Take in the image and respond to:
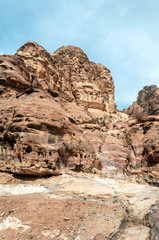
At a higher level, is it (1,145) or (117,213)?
(1,145)

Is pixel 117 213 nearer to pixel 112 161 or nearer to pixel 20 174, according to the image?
pixel 20 174

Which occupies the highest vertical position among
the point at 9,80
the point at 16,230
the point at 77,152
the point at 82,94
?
the point at 82,94

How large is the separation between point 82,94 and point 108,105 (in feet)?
53.1

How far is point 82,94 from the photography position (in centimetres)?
4800

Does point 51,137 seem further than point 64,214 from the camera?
Yes

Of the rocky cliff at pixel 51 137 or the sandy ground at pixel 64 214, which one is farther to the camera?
the rocky cliff at pixel 51 137

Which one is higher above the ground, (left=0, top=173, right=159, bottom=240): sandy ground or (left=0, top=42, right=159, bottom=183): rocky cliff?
(left=0, top=42, right=159, bottom=183): rocky cliff

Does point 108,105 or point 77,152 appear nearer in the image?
point 77,152

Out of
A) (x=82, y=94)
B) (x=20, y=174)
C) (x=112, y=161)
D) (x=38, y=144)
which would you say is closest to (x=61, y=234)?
(x=20, y=174)

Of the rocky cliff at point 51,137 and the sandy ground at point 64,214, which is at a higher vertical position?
the rocky cliff at point 51,137

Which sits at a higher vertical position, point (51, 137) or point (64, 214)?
point (51, 137)

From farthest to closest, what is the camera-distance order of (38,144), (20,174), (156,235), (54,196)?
(38,144) < (20,174) < (54,196) < (156,235)

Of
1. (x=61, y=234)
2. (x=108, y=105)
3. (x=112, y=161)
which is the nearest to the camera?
→ (x=61, y=234)

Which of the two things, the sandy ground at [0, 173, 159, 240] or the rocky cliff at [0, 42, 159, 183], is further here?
the rocky cliff at [0, 42, 159, 183]
